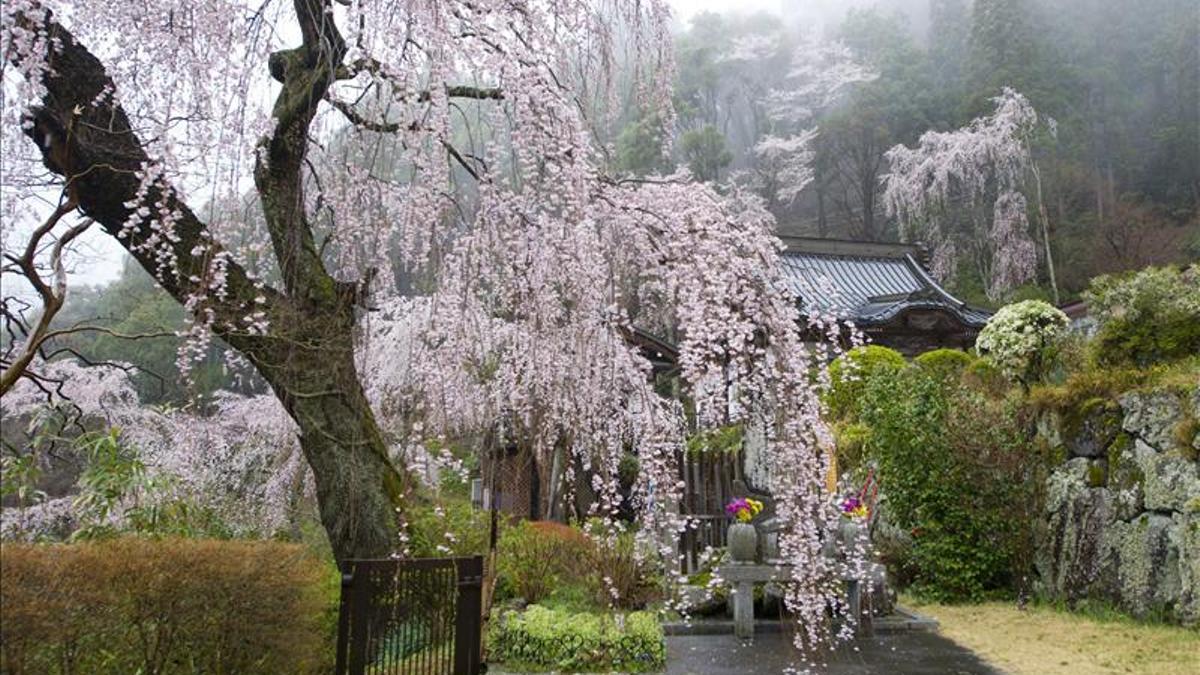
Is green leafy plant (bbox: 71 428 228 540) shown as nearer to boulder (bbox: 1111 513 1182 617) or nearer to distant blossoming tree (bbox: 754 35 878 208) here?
boulder (bbox: 1111 513 1182 617)

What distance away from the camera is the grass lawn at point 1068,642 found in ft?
17.4

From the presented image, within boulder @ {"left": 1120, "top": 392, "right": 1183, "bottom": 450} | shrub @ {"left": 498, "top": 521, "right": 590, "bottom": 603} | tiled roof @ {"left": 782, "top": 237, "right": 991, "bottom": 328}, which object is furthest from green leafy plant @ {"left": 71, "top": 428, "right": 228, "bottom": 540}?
tiled roof @ {"left": 782, "top": 237, "right": 991, "bottom": 328}

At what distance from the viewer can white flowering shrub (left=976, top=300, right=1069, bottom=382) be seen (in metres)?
8.73

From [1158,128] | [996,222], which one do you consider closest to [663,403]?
[996,222]

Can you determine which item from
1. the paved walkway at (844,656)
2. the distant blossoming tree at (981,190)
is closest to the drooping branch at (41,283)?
the paved walkway at (844,656)

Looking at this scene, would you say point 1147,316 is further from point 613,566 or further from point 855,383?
point 613,566

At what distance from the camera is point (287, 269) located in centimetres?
399

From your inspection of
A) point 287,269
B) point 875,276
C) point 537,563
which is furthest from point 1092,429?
point 875,276

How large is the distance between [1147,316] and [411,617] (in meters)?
6.96

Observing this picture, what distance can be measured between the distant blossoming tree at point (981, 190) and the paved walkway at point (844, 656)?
12153 millimetres

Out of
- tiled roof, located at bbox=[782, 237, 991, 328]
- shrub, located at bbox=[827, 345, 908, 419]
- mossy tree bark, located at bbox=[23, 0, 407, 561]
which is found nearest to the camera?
mossy tree bark, located at bbox=[23, 0, 407, 561]

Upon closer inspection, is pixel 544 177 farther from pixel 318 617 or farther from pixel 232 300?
pixel 318 617

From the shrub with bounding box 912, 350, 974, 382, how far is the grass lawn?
121 inches

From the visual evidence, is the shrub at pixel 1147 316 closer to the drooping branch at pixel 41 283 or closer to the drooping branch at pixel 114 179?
the drooping branch at pixel 114 179
